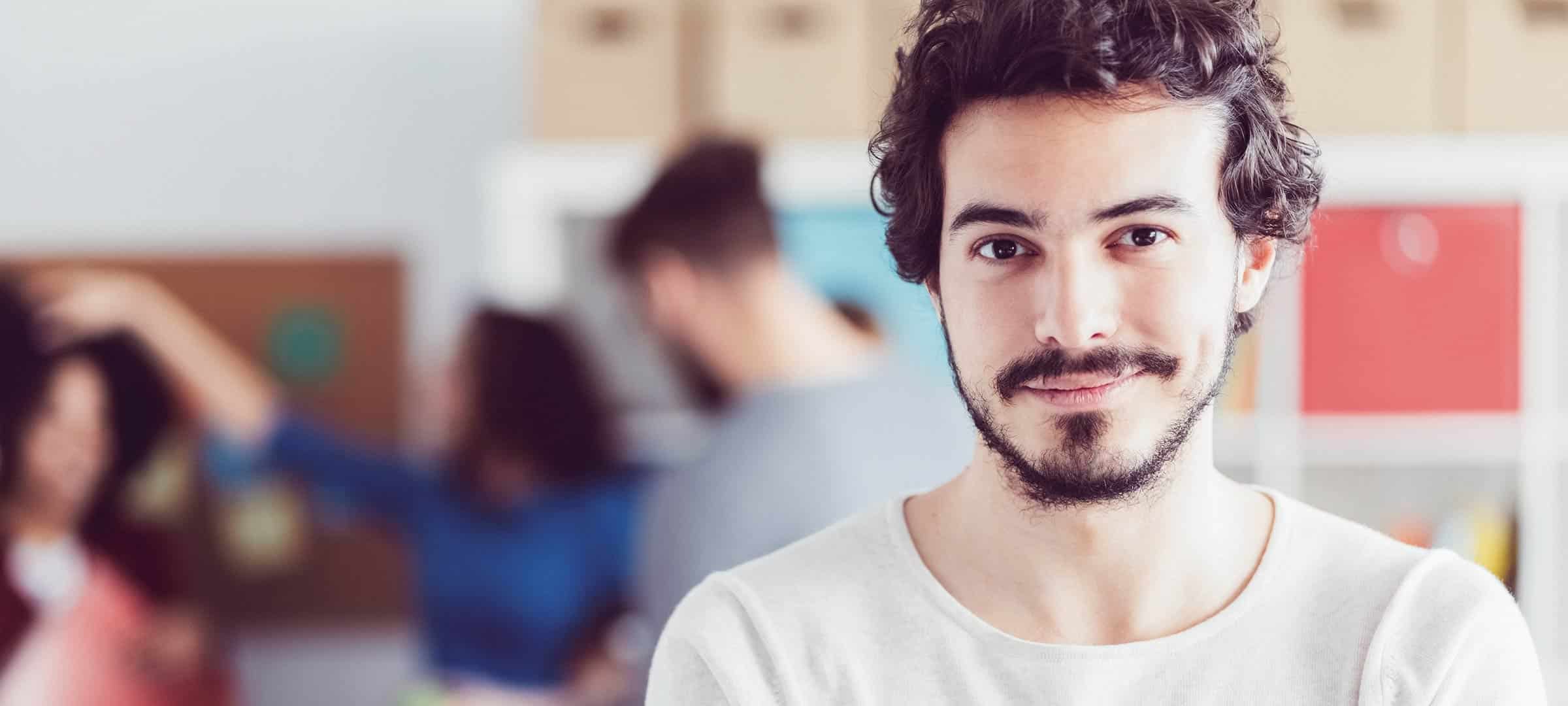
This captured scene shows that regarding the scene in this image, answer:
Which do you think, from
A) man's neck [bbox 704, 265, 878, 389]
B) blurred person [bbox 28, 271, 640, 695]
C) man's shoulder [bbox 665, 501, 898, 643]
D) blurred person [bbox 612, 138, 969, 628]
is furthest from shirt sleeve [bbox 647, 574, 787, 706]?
blurred person [bbox 28, 271, 640, 695]

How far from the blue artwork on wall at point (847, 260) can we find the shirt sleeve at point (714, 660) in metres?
1.34

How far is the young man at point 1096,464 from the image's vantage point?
838 mm

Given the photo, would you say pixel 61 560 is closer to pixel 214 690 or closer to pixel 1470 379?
pixel 214 690

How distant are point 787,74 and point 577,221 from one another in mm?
456

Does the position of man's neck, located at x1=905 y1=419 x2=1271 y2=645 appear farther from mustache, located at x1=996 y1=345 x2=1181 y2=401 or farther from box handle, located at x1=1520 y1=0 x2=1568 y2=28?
box handle, located at x1=1520 y1=0 x2=1568 y2=28

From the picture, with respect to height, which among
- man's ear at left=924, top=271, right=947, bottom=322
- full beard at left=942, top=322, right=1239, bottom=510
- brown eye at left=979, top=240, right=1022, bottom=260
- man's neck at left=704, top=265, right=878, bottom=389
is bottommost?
man's neck at left=704, top=265, right=878, bottom=389

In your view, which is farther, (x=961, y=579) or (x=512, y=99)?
(x=512, y=99)

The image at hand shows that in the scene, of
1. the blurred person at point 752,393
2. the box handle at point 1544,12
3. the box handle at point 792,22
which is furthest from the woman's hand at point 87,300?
the box handle at point 1544,12

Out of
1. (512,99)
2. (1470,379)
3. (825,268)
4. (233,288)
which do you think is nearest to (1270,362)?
(1470,379)

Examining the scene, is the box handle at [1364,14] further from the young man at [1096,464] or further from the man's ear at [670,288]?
the young man at [1096,464]

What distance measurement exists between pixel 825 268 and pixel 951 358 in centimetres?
137

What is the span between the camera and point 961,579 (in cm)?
95

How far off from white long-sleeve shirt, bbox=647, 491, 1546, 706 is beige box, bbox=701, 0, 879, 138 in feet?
4.22

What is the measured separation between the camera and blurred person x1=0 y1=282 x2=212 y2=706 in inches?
90.5
